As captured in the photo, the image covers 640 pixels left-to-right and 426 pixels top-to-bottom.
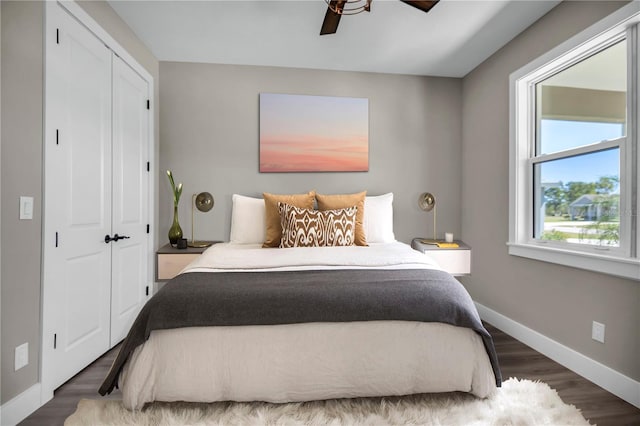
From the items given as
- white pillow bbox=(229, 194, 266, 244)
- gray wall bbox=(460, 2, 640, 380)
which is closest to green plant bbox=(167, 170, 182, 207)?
white pillow bbox=(229, 194, 266, 244)

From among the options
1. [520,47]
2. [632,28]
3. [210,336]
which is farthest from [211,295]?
[520,47]

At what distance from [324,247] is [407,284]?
37.1 inches

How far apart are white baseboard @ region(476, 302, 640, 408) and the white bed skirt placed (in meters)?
0.86

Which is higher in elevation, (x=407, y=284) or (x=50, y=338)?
(x=407, y=284)

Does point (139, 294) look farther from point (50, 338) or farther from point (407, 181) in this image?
point (407, 181)

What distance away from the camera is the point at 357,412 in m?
1.62

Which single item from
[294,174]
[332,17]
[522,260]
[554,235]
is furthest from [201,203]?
[554,235]

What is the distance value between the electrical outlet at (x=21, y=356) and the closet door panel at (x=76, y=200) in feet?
0.35

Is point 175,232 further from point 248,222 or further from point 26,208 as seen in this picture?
point 26,208

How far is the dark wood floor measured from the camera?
165 cm

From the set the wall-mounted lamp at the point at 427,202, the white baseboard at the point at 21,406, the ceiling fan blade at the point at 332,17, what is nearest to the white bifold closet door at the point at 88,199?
the white baseboard at the point at 21,406

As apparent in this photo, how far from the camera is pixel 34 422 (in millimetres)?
1600

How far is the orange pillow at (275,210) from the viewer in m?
2.77

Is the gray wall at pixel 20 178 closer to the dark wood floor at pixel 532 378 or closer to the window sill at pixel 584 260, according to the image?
the dark wood floor at pixel 532 378
